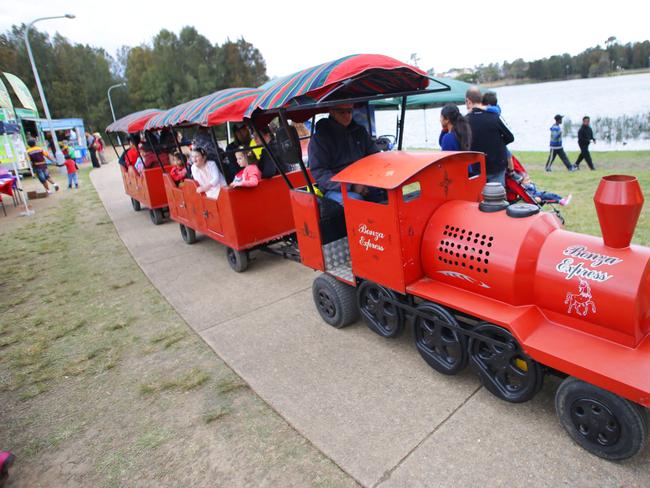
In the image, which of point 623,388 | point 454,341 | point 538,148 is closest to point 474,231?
point 454,341

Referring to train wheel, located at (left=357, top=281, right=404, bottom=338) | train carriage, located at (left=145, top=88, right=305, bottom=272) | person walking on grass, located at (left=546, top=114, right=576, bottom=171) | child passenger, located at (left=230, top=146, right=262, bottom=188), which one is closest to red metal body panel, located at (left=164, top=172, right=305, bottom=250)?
train carriage, located at (left=145, top=88, right=305, bottom=272)

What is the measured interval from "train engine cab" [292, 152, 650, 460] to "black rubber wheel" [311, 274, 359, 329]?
0.13 metres

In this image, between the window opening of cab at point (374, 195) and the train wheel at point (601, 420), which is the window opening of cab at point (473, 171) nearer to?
the window opening of cab at point (374, 195)

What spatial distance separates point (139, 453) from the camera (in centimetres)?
283

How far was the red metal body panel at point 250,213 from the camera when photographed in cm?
559

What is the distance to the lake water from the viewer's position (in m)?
17.5

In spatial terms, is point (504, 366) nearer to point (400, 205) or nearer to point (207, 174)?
point (400, 205)

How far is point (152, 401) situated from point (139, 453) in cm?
56

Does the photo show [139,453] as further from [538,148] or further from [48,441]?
[538,148]

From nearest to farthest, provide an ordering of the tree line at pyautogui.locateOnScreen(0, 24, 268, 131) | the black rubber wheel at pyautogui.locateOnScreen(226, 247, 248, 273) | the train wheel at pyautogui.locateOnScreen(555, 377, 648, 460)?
the train wheel at pyautogui.locateOnScreen(555, 377, 648, 460), the black rubber wheel at pyautogui.locateOnScreen(226, 247, 248, 273), the tree line at pyautogui.locateOnScreen(0, 24, 268, 131)

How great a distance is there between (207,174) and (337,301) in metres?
3.17

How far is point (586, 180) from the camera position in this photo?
9.12m

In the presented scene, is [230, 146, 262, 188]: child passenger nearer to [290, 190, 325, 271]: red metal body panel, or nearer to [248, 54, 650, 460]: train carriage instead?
[290, 190, 325, 271]: red metal body panel

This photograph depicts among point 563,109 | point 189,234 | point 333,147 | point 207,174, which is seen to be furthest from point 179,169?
point 563,109
